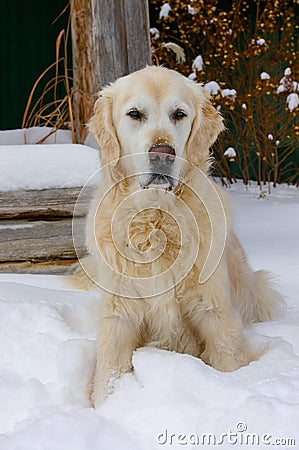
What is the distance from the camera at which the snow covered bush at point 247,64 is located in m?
5.67

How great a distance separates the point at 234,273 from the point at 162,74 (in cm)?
70

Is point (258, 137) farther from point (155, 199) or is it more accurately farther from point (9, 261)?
point (155, 199)

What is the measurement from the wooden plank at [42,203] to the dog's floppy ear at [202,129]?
3.63 feet

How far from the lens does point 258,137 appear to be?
590 centimetres

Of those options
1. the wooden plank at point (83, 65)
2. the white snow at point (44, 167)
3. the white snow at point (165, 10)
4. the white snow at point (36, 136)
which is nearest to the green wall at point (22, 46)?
the white snow at point (165, 10)

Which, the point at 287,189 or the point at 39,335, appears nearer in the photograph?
the point at 39,335

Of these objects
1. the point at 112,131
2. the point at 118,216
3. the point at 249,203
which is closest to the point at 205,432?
the point at 118,216

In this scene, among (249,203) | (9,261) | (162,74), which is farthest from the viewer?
(249,203)

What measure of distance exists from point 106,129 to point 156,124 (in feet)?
0.71

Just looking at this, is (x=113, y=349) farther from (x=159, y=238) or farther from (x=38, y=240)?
(x=38, y=240)

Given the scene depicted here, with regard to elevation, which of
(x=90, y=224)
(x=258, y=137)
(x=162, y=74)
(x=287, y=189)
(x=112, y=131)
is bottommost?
(x=287, y=189)

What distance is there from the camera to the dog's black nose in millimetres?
1527

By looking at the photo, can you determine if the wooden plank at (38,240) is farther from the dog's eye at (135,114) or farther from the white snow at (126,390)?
the dog's eye at (135,114)

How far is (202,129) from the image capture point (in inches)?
69.6
